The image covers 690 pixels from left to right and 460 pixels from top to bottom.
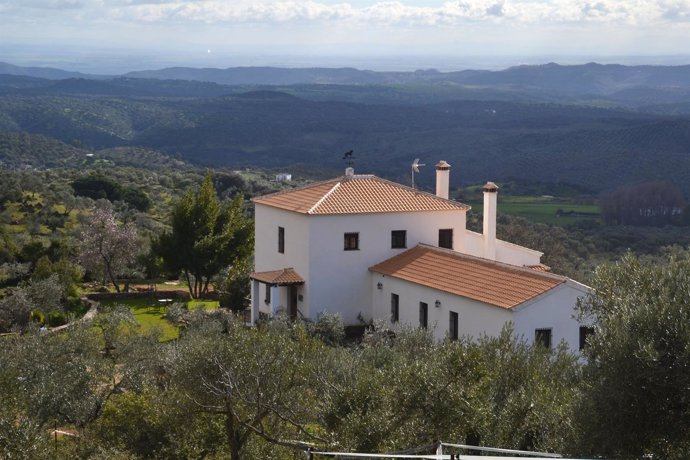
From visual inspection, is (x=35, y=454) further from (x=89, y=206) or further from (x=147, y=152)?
(x=147, y=152)

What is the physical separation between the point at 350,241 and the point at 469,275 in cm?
443

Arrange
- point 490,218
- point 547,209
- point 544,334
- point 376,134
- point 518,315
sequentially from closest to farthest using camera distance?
point 518,315
point 544,334
point 490,218
point 547,209
point 376,134

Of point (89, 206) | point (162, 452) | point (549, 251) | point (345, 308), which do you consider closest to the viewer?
point (162, 452)

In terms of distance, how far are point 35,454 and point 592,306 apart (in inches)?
299

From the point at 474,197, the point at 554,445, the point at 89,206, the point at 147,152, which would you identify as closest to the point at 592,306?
the point at 554,445

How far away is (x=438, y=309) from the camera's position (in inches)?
993

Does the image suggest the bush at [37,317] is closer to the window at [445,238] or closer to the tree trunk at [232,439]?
the window at [445,238]

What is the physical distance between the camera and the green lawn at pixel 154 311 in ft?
94.7

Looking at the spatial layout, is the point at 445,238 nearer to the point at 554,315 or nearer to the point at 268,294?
the point at 268,294

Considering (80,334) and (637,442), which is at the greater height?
(637,442)

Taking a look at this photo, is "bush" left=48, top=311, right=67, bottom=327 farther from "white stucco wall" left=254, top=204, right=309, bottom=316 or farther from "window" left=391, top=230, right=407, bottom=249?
"window" left=391, top=230, right=407, bottom=249

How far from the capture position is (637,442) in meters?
11.2

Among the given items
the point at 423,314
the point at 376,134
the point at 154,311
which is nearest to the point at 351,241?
the point at 423,314

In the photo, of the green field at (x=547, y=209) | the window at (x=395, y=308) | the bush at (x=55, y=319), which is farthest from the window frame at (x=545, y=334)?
the green field at (x=547, y=209)
